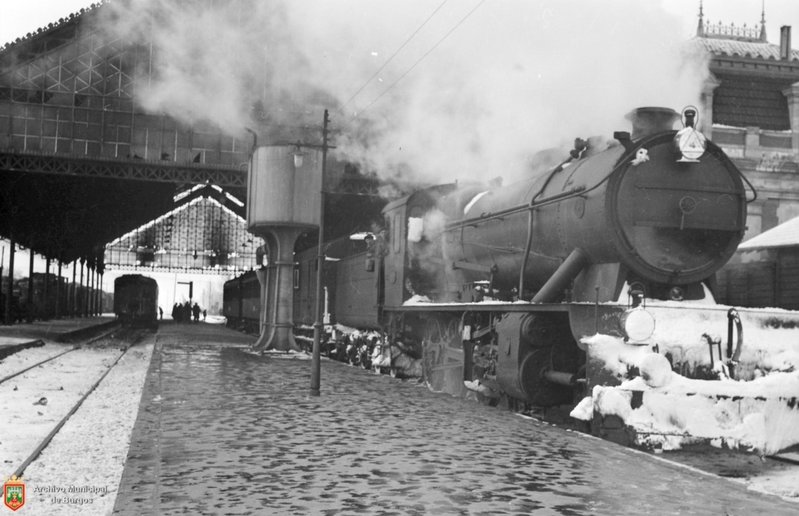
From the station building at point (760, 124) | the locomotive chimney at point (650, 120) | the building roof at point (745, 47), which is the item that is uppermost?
the building roof at point (745, 47)

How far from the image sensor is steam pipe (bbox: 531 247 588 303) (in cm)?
877

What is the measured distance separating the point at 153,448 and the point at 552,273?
4.86 metres

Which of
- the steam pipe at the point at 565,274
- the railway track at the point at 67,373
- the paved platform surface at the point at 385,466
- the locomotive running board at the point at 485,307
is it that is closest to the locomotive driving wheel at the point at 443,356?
the locomotive running board at the point at 485,307

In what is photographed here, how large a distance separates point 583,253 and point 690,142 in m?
1.50

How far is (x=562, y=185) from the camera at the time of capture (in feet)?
30.7

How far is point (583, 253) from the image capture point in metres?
8.80

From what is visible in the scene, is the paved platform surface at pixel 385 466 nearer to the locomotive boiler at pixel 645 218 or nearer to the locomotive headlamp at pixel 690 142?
the locomotive boiler at pixel 645 218

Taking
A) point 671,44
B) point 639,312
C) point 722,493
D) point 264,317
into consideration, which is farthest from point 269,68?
point 722,493

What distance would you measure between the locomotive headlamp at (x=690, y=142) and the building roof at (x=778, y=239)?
3853 mm

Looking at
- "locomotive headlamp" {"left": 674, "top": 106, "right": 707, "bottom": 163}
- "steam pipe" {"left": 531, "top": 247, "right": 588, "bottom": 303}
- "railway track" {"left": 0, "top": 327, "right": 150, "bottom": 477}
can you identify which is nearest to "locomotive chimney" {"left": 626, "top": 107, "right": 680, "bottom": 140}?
"locomotive headlamp" {"left": 674, "top": 106, "right": 707, "bottom": 163}

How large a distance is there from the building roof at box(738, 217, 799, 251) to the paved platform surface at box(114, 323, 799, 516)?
507 cm

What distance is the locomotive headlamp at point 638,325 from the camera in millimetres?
7512

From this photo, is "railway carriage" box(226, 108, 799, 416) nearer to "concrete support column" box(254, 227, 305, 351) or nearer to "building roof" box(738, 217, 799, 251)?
"building roof" box(738, 217, 799, 251)

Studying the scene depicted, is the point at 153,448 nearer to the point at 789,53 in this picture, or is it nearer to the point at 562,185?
the point at 562,185
